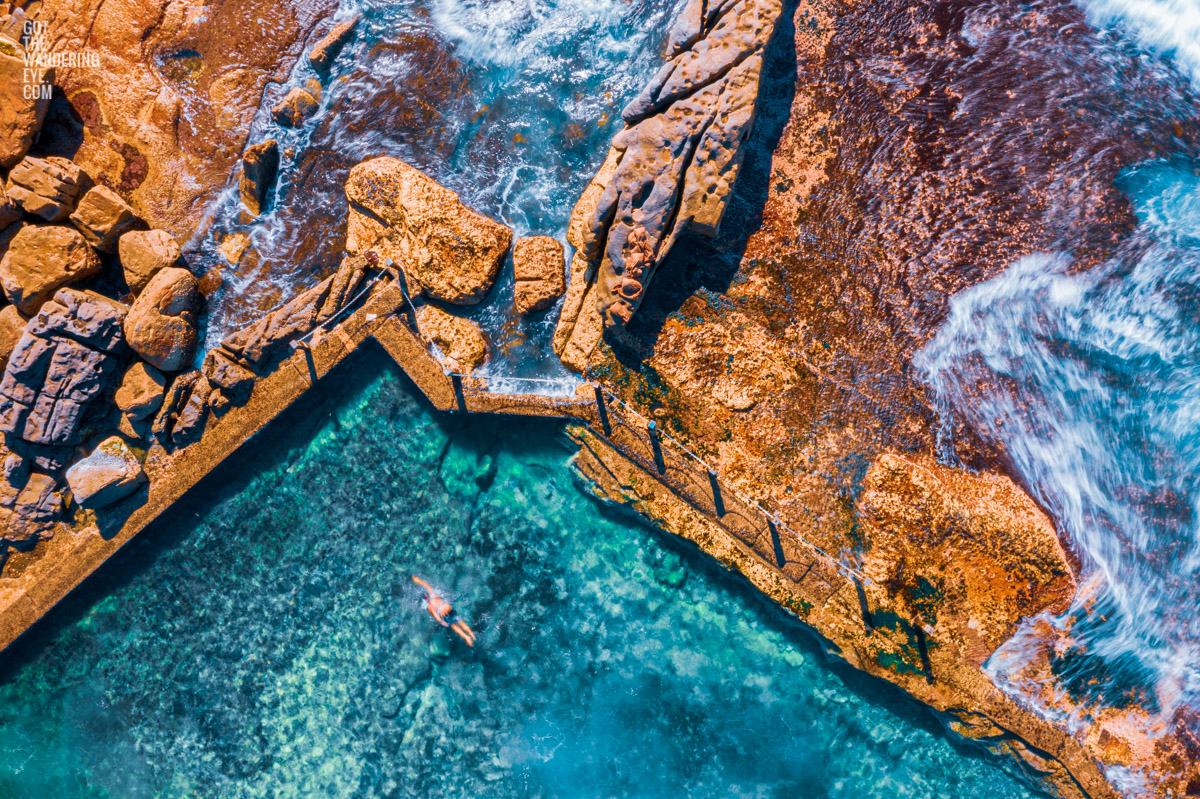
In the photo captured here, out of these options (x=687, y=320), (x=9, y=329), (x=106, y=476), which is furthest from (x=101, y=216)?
(x=687, y=320)

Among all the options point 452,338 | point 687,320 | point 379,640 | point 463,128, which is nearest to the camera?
point 687,320

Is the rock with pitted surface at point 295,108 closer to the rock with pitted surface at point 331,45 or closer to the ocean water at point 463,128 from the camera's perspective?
the ocean water at point 463,128

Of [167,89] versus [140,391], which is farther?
[167,89]

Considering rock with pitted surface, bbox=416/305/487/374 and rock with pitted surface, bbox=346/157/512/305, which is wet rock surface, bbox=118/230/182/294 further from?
rock with pitted surface, bbox=416/305/487/374

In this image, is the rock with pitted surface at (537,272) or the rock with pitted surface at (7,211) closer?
the rock with pitted surface at (7,211)

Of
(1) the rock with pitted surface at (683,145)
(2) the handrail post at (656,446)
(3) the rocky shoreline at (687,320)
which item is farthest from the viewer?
(2) the handrail post at (656,446)

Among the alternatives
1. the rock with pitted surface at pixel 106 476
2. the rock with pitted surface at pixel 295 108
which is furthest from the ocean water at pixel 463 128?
the rock with pitted surface at pixel 106 476

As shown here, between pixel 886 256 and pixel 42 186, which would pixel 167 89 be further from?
pixel 886 256
